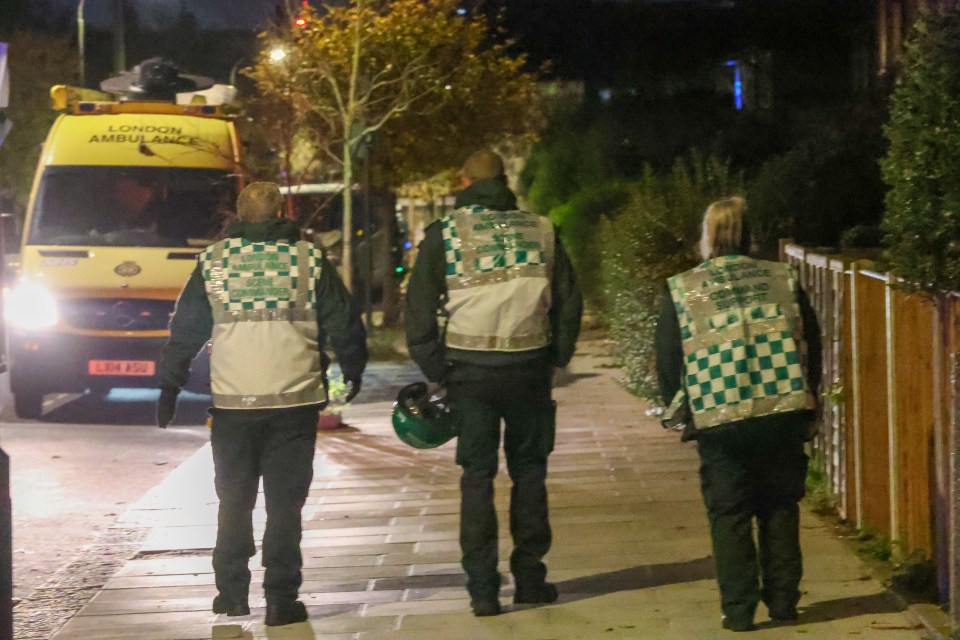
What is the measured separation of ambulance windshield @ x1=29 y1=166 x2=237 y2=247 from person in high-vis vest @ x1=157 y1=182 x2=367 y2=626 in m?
7.24

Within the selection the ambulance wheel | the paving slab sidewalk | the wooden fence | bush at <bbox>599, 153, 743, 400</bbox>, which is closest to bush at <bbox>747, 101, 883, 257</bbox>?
bush at <bbox>599, 153, 743, 400</bbox>

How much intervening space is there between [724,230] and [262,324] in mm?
1855

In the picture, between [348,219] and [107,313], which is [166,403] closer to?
[107,313]

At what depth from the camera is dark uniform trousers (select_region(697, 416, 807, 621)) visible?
5.63m

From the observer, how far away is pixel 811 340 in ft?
18.7

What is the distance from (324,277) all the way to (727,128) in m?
19.2

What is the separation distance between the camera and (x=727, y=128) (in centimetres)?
2445

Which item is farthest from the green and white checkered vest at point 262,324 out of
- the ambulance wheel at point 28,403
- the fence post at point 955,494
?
the ambulance wheel at point 28,403

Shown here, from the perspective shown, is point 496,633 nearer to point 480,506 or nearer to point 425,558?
point 480,506

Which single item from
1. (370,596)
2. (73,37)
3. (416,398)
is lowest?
(370,596)

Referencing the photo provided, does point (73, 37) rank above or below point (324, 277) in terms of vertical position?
above

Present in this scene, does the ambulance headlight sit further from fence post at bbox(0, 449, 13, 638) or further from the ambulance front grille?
fence post at bbox(0, 449, 13, 638)

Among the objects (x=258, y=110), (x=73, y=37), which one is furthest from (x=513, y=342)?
(x=73, y=37)

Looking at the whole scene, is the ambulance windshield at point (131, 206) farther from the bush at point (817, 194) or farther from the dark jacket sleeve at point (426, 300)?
the dark jacket sleeve at point (426, 300)
